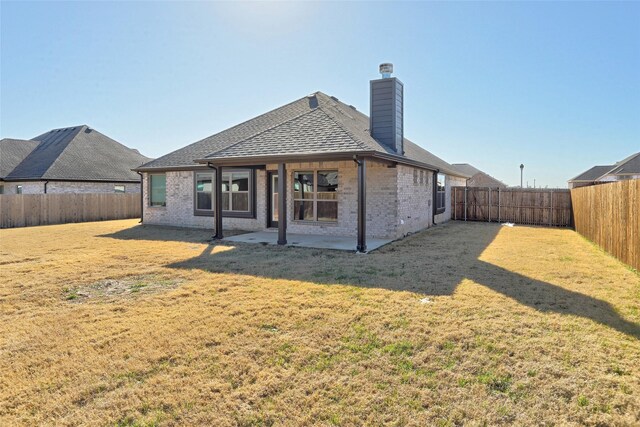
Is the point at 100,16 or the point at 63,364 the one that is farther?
the point at 100,16

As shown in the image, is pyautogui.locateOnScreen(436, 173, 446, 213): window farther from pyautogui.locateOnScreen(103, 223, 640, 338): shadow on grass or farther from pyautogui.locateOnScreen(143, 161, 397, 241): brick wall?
pyautogui.locateOnScreen(143, 161, 397, 241): brick wall

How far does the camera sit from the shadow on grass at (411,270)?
17.8 feet

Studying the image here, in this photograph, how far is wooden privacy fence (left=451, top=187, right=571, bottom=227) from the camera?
58.2ft

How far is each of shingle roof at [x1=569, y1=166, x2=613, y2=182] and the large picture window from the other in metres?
49.7

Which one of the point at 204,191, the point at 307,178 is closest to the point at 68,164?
the point at 204,191

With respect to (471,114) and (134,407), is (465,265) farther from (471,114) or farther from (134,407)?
(471,114)

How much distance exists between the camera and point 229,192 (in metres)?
14.7

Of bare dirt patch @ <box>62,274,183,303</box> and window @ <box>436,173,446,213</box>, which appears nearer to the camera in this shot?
bare dirt patch @ <box>62,274,183,303</box>

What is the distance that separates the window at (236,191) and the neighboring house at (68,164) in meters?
10.9

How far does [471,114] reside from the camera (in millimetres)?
19984

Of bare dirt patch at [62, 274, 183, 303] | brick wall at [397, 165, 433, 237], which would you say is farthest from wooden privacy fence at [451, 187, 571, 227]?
bare dirt patch at [62, 274, 183, 303]

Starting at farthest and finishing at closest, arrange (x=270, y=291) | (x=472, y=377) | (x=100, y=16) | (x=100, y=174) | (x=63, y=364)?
(x=100, y=174) → (x=100, y=16) → (x=270, y=291) → (x=63, y=364) → (x=472, y=377)

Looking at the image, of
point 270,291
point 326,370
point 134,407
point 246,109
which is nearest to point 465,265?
point 270,291

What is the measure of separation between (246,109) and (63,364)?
57.3 ft
